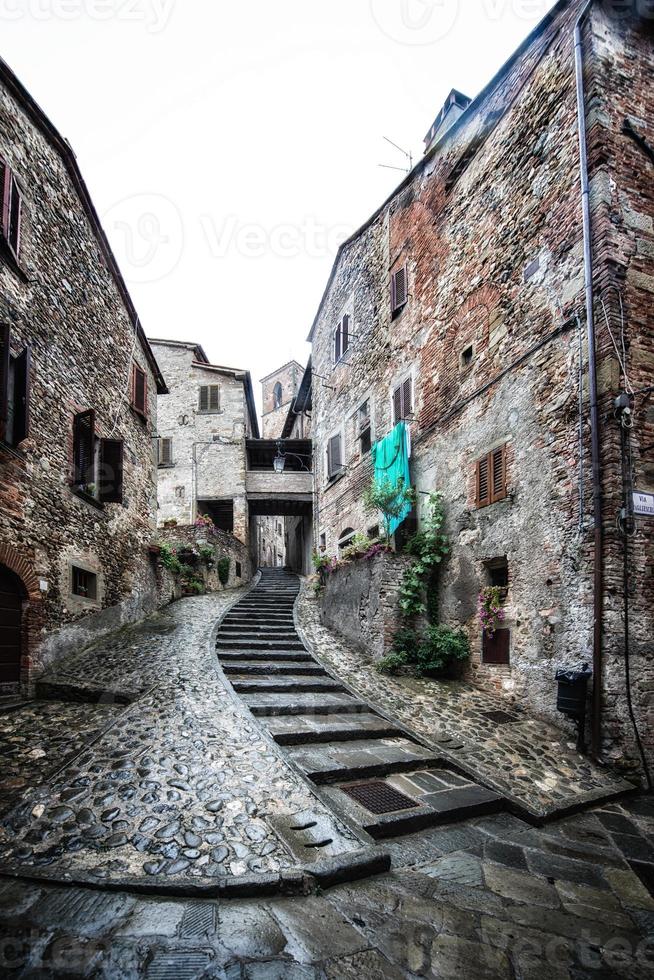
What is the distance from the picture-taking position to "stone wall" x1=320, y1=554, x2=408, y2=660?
27.8 feet

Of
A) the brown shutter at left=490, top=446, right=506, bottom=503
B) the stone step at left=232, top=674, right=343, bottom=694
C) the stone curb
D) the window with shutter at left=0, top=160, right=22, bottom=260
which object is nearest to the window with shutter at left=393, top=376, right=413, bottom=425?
the brown shutter at left=490, top=446, right=506, bottom=503

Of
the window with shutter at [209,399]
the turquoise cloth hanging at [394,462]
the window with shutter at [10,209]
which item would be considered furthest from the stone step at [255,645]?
the window with shutter at [209,399]

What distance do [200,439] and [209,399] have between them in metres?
1.93

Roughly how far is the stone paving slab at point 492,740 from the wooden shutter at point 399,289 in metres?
8.29

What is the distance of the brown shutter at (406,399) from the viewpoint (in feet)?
35.8

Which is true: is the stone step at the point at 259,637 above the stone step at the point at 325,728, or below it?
above

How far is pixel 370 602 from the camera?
8.90 m

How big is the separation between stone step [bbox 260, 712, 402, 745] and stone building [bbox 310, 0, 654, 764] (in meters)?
1.95

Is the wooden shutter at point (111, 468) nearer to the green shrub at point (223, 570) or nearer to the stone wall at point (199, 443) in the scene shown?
the green shrub at point (223, 570)

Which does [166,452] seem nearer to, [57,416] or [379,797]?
[57,416]

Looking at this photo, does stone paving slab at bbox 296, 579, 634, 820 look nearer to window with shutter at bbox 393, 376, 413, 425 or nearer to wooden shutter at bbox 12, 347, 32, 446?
window with shutter at bbox 393, 376, 413, 425

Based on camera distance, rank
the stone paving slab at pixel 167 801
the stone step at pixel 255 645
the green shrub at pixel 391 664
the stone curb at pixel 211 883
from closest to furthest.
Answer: the stone curb at pixel 211 883, the stone paving slab at pixel 167 801, the green shrub at pixel 391 664, the stone step at pixel 255 645

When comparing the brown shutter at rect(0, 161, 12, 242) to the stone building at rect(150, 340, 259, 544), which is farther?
the stone building at rect(150, 340, 259, 544)

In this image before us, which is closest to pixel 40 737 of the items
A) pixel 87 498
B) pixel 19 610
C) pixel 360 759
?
pixel 19 610
